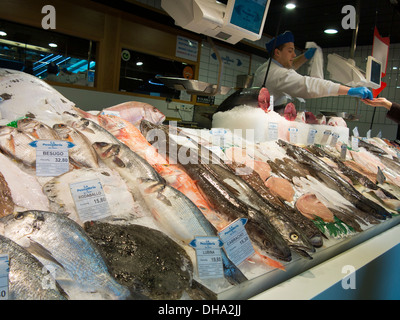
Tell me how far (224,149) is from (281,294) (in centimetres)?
130

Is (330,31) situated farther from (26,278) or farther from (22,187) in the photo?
(26,278)

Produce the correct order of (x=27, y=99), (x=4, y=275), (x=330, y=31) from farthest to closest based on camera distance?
1. (x=330, y=31)
2. (x=27, y=99)
3. (x=4, y=275)

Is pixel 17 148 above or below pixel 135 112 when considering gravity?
below

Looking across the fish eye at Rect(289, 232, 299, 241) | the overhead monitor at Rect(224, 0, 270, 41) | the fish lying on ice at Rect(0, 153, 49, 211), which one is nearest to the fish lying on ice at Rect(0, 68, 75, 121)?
the fish lying on ice at Rect(0, 153, 49, 211)

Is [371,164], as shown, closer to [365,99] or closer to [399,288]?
[365,99]

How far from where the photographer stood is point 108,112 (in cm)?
228

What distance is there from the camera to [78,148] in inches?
61.4

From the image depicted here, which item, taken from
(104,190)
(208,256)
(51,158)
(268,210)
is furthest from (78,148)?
(268,210)

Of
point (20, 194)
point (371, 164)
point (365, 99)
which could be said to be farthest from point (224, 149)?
point (365, 99)

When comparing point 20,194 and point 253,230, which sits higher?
point 20,194

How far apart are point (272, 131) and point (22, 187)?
216 cm

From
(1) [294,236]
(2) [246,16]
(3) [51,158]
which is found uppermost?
(2) [246,16]

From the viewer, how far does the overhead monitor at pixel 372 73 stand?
4.48m

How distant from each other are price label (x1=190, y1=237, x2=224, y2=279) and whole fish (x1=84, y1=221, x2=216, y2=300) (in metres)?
0.04
